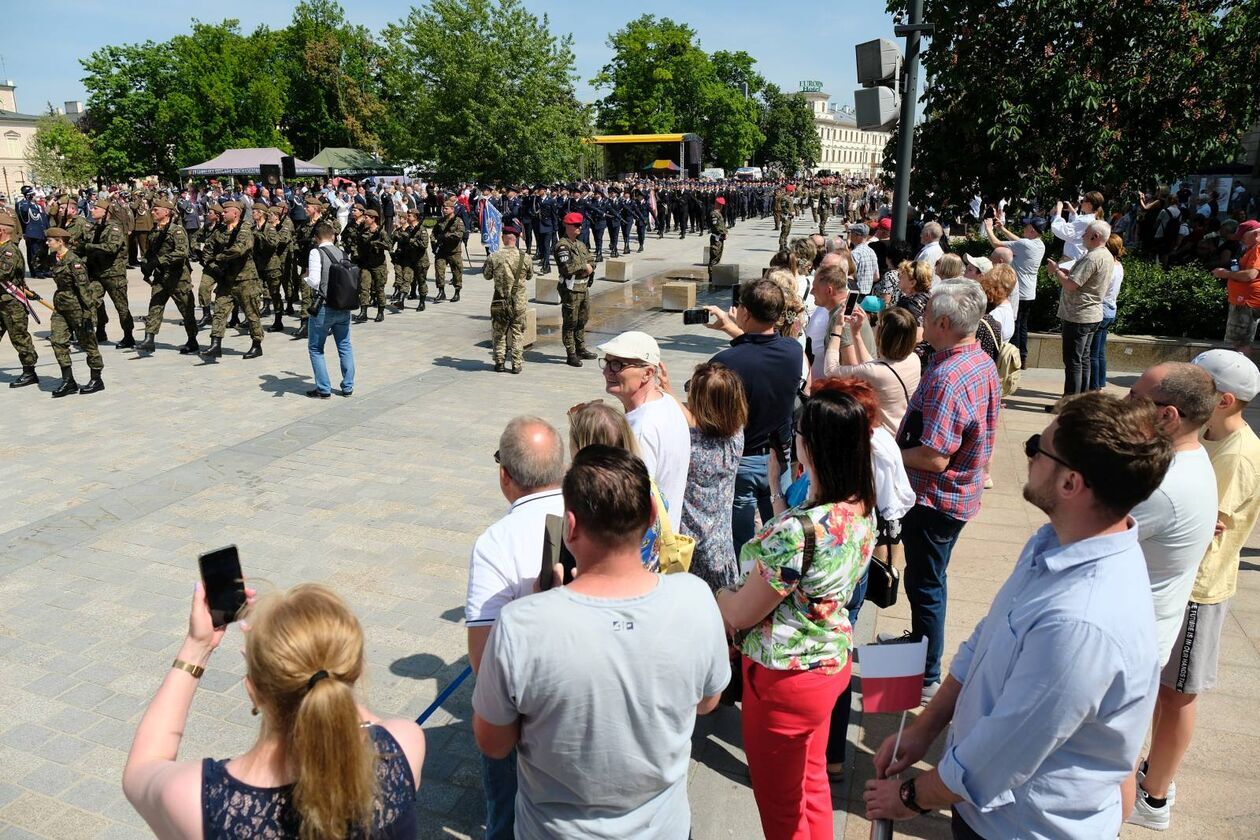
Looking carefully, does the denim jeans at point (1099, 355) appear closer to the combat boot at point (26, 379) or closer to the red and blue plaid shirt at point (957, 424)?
the red and blue plaid shirt at point (957, 424)

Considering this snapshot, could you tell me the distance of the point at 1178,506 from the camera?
2.60m

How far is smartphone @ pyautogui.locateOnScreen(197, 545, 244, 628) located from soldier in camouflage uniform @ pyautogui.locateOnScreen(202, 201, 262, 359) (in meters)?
→ 9.96

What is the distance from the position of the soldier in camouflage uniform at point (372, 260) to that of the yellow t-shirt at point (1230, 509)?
35.8ft

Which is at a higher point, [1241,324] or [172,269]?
[172,269]

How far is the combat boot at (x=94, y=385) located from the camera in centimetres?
948

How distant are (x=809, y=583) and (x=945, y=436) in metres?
1.39

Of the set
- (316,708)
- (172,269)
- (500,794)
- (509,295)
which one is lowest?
(500,794)

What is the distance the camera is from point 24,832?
10.5 ft

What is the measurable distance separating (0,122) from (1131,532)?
11870 centimetres

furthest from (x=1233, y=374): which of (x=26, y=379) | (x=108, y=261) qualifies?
(x=108, y=261)

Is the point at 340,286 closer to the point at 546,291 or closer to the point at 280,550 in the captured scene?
the point at 280,550

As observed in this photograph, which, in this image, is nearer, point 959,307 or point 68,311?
point 959,307

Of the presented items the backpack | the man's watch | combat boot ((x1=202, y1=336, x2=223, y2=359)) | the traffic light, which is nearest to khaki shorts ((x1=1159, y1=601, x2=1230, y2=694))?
the man's watch

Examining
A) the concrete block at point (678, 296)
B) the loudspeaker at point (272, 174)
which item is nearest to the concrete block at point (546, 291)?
the concrete block at point (678, 296)
